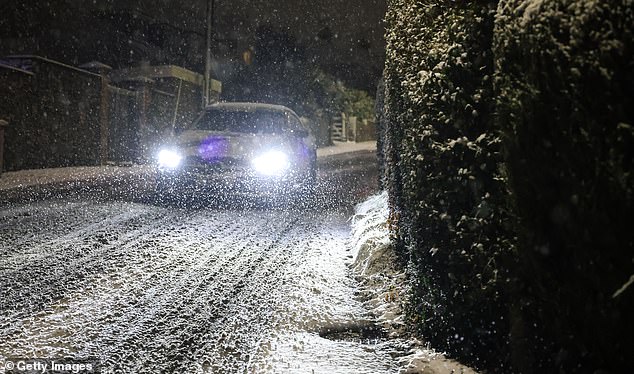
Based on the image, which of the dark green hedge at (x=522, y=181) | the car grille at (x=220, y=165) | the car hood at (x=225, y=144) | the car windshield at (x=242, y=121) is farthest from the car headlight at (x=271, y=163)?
the dark green hedge at (x=522, y=181)

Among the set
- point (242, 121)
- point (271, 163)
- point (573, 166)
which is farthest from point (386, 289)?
point (242, 121)

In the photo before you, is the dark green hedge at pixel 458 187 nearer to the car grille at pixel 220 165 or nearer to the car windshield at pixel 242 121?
the car grille at pixel 220 165

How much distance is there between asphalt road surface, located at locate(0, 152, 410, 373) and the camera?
10.9 feet

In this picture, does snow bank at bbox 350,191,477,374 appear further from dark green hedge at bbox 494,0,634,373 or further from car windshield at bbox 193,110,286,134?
car windshield at bbox 193,110,286,134

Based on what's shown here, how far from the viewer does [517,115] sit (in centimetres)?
242

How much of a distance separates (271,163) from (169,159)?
1.66 metres

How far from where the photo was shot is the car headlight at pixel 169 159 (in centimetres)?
898

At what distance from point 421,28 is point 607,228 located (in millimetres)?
2146

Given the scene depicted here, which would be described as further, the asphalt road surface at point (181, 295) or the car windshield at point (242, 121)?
the car windshield at point (242, 121)

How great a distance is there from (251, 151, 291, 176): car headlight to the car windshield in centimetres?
77

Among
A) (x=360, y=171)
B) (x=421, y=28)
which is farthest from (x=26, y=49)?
(x=421, y=28)

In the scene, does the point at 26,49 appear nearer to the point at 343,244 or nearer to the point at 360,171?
the point at 360,171

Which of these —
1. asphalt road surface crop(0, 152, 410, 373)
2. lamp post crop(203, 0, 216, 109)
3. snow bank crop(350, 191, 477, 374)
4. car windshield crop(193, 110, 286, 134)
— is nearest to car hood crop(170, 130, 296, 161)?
car windshield crop(193, 110, 286, 134)


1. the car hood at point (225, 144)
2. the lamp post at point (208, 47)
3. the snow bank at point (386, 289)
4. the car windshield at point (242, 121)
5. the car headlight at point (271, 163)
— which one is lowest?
the snow bank at point (386, 289)
